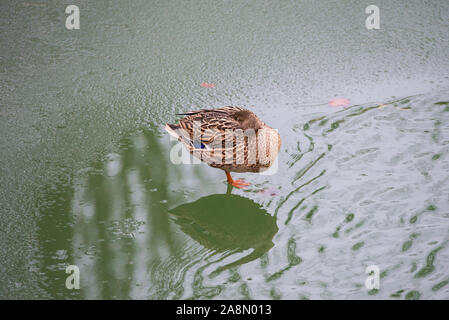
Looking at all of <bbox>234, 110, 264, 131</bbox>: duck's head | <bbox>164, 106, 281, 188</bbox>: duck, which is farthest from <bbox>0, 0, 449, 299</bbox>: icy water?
<bbox>234, 110, 264, 131</bbox>: duck's head

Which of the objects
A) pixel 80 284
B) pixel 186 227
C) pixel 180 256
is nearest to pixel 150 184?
pixel 186 227

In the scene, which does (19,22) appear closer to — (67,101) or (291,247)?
(67,101)

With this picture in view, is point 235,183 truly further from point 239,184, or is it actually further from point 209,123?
point 209,123

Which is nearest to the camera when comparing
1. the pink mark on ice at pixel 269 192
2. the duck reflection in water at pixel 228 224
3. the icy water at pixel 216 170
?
the icy water at pixel 216 170

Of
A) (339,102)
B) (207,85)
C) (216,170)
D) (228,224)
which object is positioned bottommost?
(228,224)

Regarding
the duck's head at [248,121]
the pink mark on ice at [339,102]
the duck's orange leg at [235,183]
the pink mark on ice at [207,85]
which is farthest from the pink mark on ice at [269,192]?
the pink mark on ice at [207,85]

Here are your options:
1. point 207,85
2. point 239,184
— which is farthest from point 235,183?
point 207,85

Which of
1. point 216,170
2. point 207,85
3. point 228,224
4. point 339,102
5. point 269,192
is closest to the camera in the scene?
point 228,224

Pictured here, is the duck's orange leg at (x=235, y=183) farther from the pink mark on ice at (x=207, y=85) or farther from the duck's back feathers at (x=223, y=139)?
the pink mark on ice at (x=207, y=85)

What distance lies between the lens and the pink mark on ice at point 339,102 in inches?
139

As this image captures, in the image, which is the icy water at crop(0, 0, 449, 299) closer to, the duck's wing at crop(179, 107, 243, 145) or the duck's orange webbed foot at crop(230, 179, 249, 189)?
the duck's orange webbed foot at crop(230, 179, 249, 189)

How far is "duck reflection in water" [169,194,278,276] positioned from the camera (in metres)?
2.49

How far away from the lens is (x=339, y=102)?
11.7 ft

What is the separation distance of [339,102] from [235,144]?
3.56ft
